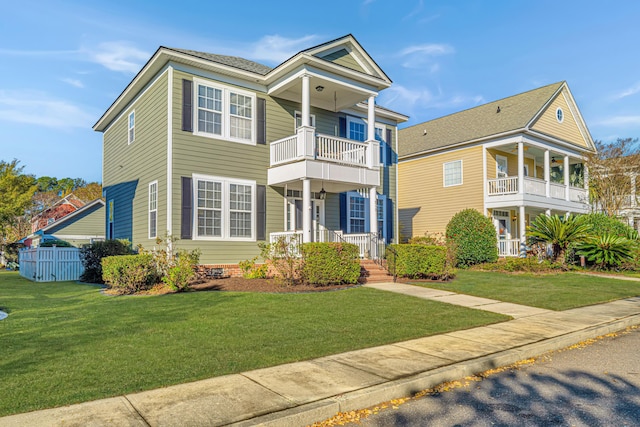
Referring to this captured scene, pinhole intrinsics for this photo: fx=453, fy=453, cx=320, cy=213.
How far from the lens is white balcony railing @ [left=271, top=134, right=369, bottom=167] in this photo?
14.8 meters

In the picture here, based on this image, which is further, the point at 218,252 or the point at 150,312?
the point at 218,252

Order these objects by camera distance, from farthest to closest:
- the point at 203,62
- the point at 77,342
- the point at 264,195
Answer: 1. the point at 264,195
2. the point at 203,62
3. the point at 77,342

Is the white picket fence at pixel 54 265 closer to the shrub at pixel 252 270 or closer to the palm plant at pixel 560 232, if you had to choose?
the shrub at pixel 252 270

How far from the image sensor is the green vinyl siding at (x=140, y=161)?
14.3m

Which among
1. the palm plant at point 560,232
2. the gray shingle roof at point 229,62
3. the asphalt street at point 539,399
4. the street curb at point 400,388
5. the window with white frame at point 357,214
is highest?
the gray shingle roof at point 229,62

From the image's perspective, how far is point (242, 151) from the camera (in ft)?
50.2

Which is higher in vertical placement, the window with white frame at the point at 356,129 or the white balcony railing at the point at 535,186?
the window with white frame at the point at 356,129

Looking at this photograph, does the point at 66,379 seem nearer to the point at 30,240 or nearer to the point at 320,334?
the point at 320,334

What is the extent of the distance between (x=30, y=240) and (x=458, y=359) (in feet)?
109

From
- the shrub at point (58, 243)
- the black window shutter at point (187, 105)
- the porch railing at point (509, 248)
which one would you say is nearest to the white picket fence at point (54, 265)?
the shrub at point (58, 243)

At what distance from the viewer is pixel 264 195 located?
51.2ft

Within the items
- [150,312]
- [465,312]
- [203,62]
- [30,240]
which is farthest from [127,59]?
[30,240]

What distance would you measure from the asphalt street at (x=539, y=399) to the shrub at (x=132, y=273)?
352 inches

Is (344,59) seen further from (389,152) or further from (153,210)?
(153,210)
